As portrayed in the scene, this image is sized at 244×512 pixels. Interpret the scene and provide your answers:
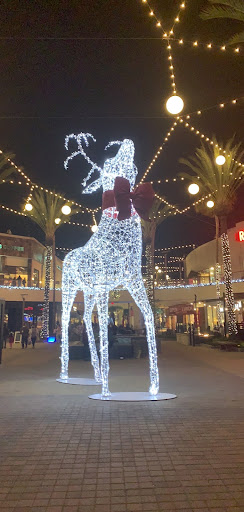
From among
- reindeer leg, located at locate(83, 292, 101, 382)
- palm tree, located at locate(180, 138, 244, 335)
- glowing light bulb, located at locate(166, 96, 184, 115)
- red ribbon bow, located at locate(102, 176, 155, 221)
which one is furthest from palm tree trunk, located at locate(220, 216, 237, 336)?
glowing light bulb, located at locate(166, 96, 184, 115)

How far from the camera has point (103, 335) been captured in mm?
7031

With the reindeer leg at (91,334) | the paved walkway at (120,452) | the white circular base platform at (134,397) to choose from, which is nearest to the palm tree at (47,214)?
the reindeer leg at (91,334)

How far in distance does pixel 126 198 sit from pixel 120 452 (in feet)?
14.1

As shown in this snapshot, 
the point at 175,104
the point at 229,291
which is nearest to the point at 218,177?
the point at 229,291

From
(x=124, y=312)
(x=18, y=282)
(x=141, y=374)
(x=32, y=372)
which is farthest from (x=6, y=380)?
(x=124, y=312)

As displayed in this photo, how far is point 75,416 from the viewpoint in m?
5.70

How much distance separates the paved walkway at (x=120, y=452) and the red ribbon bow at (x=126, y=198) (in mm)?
3437

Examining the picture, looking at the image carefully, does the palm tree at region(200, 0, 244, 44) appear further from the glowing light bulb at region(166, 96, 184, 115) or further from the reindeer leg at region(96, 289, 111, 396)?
the reindeer leg at region(96, 289, 111, 396)

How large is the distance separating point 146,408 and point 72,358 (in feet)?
28.7

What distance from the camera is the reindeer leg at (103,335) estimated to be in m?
6.87

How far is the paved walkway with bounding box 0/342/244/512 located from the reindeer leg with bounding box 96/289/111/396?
0.45 m

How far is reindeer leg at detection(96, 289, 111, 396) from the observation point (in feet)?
22.5

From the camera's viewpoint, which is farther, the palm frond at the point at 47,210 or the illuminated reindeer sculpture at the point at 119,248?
the palm frond at the point at 47,210

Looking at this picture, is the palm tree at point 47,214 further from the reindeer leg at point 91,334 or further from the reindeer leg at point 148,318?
the reindeer leg at point 148,318
